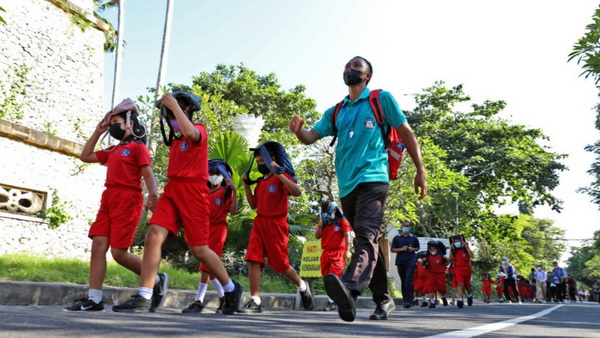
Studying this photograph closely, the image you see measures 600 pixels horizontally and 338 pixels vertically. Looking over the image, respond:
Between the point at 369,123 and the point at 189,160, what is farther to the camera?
the point at 189,160

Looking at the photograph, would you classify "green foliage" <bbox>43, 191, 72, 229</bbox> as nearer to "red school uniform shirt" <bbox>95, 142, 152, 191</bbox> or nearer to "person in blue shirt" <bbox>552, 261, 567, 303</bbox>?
"red school uniform shirt" <bbox>95, 142, 152, 191</bbox>

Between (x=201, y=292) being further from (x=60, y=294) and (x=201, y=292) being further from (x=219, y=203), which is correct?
(x=60, y=294)

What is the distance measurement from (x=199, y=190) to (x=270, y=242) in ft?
5.81

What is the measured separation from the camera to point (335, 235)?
8898 mm

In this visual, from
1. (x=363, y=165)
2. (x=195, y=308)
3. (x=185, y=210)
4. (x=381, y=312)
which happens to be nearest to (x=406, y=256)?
(x=195, y=308)

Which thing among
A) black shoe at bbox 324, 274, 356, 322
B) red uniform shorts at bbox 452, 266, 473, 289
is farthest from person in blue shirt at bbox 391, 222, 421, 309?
black shoe at bbox 324, 274, 356, 322

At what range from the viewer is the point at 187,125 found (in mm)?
4820

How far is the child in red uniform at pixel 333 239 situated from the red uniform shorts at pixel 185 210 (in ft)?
13.3

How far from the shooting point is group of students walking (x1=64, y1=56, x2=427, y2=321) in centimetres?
430

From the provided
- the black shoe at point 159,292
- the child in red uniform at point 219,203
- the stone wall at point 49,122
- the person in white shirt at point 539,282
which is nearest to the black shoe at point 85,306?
the black shoe at point 159,292

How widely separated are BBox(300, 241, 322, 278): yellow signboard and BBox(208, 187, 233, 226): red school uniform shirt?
391 cm


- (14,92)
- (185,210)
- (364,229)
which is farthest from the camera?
(14,92)

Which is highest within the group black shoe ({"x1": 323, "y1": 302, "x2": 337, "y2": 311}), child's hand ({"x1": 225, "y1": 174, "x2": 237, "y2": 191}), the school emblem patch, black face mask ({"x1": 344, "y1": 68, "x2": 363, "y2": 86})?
black face mask ({"x1": 344, "y1": 68, "x2": 363, "y2": 86})

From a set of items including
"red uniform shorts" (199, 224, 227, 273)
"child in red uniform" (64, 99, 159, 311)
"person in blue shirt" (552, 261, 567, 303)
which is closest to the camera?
"child in red uniform" (64, 99, 159, 311)
